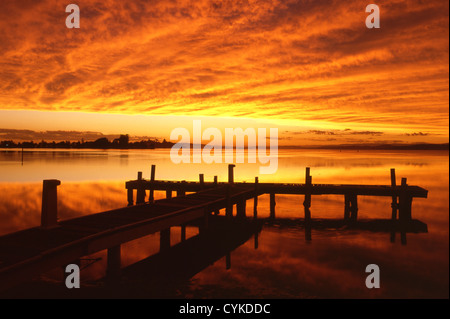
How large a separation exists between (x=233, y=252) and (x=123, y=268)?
4405mm

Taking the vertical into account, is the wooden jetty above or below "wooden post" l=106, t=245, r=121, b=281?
above

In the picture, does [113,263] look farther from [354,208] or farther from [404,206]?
[404,206]

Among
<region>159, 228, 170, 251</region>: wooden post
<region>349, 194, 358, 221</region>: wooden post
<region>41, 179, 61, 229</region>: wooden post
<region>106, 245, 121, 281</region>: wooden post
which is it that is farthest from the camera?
<region>349, 194, 358, 221</region>: wooden post

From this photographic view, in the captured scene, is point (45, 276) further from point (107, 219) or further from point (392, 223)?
point (392, 223)

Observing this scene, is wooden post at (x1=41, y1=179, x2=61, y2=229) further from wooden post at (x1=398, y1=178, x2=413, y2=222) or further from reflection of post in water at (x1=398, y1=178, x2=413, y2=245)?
wooden post at (x1=398, y1=178, x2=413, y2=222)

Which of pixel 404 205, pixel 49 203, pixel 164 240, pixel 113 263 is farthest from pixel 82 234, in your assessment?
pixel 404 205

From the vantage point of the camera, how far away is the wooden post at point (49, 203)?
30.7 ft

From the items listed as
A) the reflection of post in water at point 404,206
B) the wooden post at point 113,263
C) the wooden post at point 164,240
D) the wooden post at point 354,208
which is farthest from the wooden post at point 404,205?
the wooden post at point 113,263

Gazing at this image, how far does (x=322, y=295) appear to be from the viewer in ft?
35.0

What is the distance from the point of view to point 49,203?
9469 mm

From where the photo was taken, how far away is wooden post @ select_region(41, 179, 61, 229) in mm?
9344

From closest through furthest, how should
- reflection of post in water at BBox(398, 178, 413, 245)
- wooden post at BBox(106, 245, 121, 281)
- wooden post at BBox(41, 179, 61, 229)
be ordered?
wooden post at BBox(41, 179, 61, 229)
wooden post at BBox(106, 245, 121, 281)
reflection of post in water at BBox(398, 178, 413, 245)

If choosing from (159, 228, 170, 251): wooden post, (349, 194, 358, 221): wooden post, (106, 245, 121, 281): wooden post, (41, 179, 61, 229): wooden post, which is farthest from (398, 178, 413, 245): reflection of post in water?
(41, 179, 61, 229): wooden post
